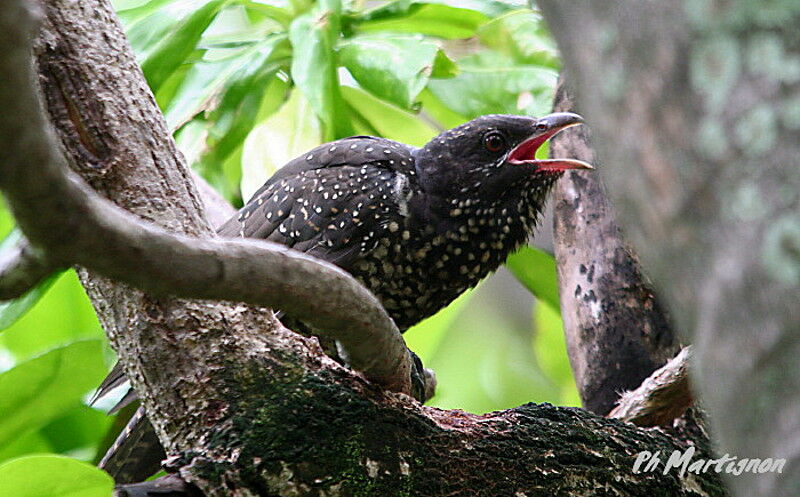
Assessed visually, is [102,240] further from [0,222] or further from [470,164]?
[0,222]

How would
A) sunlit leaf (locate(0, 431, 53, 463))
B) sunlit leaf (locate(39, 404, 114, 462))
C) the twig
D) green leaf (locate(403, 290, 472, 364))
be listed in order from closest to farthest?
1. the twig
2. sunlit leaf (locate(0, 431, 53, 463))
3. sunlit leaf (locate(39, 404, 114, 462))
4. green leaf (locate(403, 290, 472, 364))

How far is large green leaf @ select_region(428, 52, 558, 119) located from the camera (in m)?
3.26

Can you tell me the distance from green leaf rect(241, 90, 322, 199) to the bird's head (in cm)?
55

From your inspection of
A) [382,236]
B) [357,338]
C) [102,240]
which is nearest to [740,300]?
[102,240]

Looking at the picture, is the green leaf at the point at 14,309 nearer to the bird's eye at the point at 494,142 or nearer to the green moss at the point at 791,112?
the bird's eye at the point at 494,142

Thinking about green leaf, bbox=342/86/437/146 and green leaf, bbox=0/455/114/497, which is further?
green leaf, bbox=342/86/437/146

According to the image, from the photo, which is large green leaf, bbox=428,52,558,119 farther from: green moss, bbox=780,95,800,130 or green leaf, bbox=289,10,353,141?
green moss, bbox=780,95,800,130

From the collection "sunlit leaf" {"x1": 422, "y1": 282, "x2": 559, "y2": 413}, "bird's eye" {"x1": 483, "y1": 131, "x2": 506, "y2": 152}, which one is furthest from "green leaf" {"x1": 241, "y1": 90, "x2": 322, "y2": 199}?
"sunlit leaf" {"x1": 422, "y1": 282, "x2": 559, "y2": 413}

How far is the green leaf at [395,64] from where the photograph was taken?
2779mm

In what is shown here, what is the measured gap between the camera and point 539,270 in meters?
3.31

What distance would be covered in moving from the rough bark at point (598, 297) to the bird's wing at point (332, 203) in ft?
1.82

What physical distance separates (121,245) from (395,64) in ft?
6.71

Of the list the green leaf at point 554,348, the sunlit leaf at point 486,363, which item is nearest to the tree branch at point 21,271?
the green leaf at point 554,348

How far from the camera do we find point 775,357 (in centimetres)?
55
